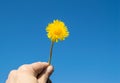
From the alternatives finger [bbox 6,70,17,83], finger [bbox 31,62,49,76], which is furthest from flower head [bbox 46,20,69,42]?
finger [bbox 6,70,17,83]

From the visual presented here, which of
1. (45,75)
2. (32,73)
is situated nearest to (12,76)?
(32,73)

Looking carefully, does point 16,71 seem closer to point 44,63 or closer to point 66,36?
point 44,63

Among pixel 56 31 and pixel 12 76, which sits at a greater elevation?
pixel 56 31

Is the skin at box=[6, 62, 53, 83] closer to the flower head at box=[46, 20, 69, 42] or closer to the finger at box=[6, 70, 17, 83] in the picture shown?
the finger at box=[6, 70, 17, 83]

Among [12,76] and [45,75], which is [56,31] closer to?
[45,75]

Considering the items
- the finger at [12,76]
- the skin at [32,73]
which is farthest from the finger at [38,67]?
the finger at [12,76]
